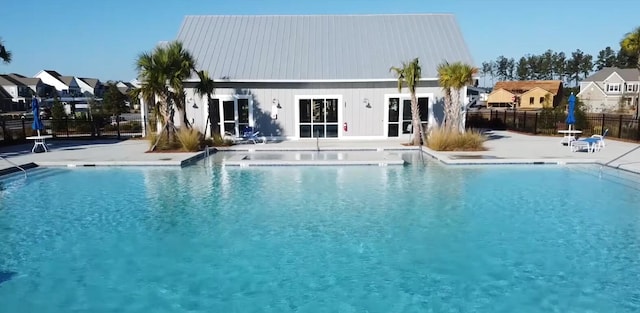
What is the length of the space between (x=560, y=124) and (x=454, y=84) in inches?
311

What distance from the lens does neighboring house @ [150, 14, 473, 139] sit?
1994cm

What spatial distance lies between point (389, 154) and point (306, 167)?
383cm

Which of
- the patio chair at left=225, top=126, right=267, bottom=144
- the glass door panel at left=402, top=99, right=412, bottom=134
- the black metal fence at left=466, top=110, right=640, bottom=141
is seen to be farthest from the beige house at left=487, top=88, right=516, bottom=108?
the patio chair at left=225, top=126, right=267, bottom=144

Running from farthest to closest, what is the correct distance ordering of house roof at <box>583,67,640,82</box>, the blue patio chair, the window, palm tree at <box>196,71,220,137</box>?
the window < house roof at <box>583,67,640,82</box> < the blue patio chair < palm tree at <box>196,71,220,137</box>

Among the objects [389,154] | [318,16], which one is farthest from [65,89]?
[389,154]

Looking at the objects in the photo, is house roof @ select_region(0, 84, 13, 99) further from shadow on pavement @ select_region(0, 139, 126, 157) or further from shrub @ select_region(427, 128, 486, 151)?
shrub @ select_region(427, 128, 486, 151)

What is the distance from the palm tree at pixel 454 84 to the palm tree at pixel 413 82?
3.60 feet

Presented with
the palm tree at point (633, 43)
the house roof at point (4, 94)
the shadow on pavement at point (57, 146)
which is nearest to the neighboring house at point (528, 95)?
the palm tree at point (633, 43)

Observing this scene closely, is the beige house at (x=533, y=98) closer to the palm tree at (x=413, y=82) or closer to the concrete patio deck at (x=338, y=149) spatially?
the concrete patio deck at (x=338, y=149)

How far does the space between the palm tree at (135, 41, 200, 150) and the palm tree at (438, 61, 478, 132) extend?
10131 mm

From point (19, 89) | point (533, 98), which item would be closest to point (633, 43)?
point (533, 98)

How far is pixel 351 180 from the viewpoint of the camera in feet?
40.2

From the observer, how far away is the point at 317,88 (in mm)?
20094

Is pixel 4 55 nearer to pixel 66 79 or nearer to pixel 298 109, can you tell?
pixel 298 109
